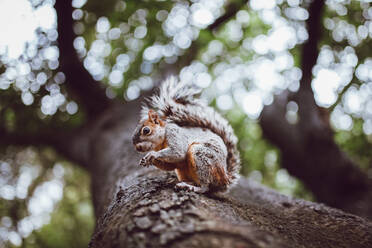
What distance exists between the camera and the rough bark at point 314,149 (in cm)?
349

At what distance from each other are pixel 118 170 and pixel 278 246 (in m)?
2.02

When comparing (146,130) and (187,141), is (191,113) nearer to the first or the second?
(187,141)

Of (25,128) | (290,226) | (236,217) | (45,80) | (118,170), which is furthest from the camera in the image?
(25,128)

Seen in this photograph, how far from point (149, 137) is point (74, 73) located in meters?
3.21

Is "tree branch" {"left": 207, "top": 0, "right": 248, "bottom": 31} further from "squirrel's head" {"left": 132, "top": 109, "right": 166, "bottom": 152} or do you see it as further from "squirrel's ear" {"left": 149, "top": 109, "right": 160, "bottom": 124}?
"squirrel's head" {"left": 132, "top": 109, "right": 166, "bottom": 152}

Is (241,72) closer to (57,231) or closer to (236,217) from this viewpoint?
(236,217)

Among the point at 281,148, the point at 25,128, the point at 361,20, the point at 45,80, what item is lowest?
the point at 25,128

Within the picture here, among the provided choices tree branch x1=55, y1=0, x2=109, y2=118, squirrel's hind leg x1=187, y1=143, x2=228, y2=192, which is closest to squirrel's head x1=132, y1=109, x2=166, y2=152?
squirrel's hind leg x1=187, y1=143, x2=228, y2=192

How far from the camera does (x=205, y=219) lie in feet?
4.44

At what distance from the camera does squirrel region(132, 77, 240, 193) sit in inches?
72.6

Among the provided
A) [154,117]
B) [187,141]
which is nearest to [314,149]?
[187,141]

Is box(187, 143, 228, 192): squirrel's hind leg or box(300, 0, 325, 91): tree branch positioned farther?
box(300, 0, 325, 91): tree branch

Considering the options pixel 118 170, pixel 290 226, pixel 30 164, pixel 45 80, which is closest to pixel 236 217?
pixel 290 226

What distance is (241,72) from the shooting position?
19.5 ft
